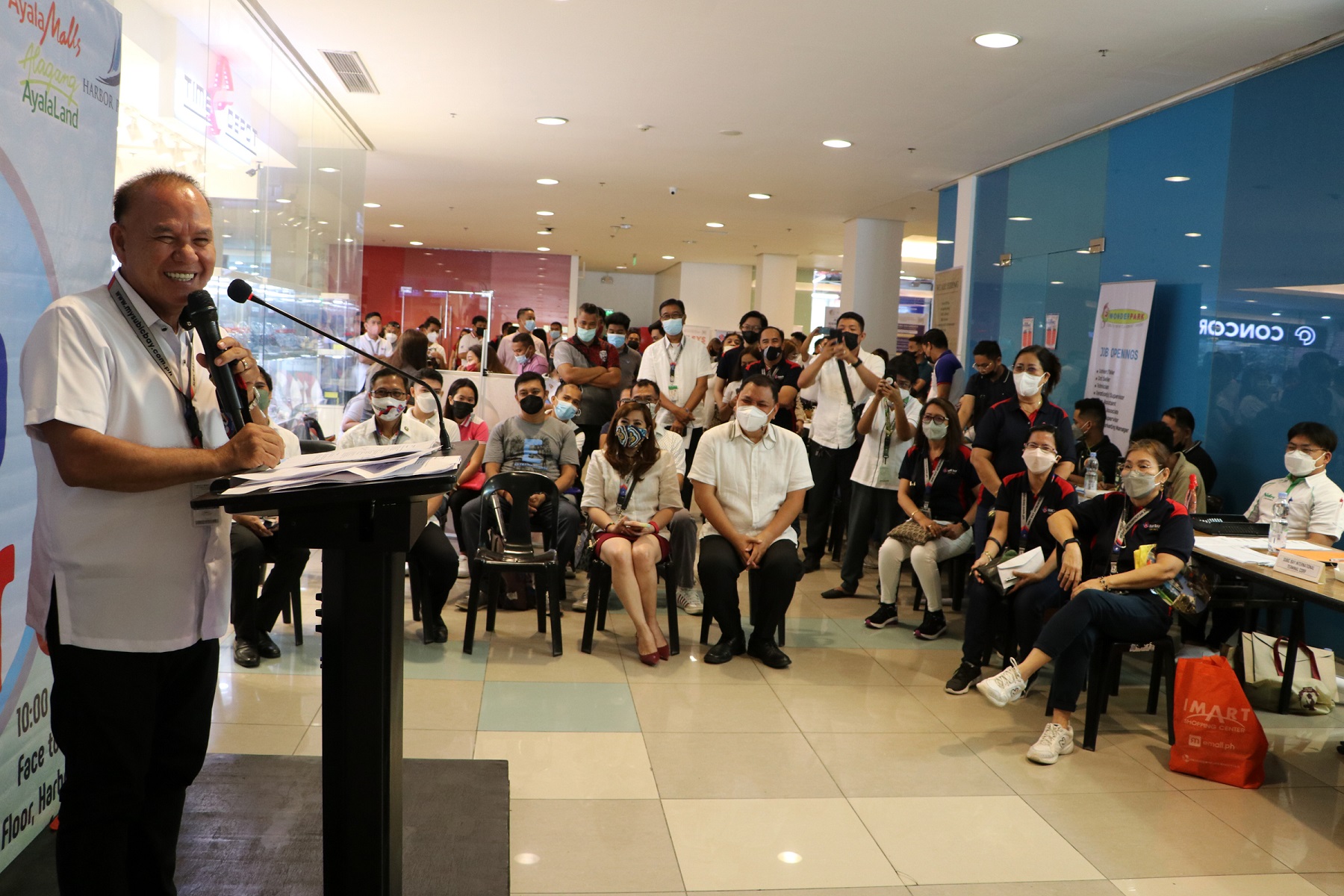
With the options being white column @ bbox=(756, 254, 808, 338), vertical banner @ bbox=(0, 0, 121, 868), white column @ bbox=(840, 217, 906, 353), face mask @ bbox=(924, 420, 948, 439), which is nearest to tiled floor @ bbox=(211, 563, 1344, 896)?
vertical banner @ bbox=(0, 0, 121, 868)

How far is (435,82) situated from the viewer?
6.54 metres

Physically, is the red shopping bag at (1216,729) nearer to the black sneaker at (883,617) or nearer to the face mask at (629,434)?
the black sneaker at (883,617)

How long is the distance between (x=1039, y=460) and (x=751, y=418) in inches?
53.2

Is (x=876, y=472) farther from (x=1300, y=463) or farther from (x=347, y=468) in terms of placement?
(x=347, y=468)

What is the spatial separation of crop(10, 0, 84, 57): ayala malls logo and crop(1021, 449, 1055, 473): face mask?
386 cm

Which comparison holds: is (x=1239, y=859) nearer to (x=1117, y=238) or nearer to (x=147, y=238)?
(x=147, y=238)

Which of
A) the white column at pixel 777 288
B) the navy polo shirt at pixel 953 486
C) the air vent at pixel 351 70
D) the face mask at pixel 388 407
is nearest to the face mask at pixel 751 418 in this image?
the navy polo shirt at pixel 953 486

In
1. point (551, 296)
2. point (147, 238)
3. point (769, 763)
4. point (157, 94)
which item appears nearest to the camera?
point (147, 238)

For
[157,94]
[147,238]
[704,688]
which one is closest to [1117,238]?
[704,688]

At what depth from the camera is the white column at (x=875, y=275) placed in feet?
38.1

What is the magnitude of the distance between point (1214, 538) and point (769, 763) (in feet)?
7.88

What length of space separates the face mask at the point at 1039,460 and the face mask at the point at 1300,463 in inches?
49.6

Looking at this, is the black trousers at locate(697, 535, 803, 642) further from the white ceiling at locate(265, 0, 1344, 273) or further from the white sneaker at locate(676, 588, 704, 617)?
the white ceiling at locate(265, 0, 1344, 273)

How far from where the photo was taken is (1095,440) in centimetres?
618
